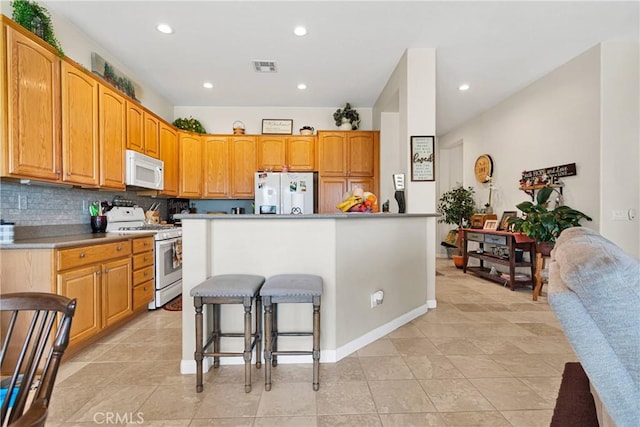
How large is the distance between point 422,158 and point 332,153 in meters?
1.85

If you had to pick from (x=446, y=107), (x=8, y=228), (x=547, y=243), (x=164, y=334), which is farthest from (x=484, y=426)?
(x=446, y=107)

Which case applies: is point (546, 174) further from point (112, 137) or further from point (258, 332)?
point (112, 137)

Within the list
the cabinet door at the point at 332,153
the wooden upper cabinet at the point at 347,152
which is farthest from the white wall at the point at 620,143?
the cabinet door at the point at 332,153

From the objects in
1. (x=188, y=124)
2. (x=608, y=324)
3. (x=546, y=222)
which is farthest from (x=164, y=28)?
(x=546, y=222)

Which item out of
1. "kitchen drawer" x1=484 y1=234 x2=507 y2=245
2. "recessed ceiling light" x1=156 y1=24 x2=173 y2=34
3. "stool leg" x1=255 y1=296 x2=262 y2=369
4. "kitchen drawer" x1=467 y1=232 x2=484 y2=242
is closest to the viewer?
"stool leg" x1=255 y1=296 x2=262 y2=369

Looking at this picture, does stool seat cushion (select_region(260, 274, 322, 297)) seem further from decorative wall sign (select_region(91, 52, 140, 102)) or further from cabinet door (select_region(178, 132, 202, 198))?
cabinet door (select_region(178, 132, 202, 198))

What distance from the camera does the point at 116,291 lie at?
262 cm

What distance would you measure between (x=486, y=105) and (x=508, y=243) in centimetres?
247

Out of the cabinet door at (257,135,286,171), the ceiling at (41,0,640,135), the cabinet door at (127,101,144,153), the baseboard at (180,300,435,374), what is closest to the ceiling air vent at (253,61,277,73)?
the ceiling at (41,0,640,135)

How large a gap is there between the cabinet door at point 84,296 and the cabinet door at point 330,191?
3.15 m

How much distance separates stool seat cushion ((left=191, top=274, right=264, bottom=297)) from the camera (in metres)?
1.75

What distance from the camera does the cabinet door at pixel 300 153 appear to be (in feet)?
16.2

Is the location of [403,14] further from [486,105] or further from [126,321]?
[126,321]

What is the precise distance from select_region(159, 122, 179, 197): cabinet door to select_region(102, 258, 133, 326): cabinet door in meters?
1.72
